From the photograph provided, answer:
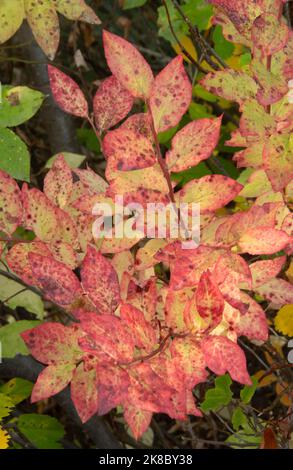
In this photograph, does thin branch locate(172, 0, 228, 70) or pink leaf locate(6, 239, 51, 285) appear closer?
pink leaf locate(6, 239, 51, 285)

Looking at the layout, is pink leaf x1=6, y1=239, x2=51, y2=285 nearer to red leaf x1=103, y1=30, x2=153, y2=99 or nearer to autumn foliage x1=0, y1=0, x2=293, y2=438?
autumn foliage x1=0, y1=0, x2=293, y2=438

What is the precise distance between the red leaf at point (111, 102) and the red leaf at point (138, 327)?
22 centimetres

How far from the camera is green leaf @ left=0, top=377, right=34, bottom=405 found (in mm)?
1177

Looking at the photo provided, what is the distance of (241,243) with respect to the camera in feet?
2.31

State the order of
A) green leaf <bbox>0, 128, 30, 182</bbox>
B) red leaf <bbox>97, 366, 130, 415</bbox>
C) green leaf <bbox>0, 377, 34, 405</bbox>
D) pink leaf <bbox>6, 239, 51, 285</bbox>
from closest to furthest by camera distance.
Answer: red leaf <bbox>97, 366, 130, 415</bbox> → pink leaf <bbox>6, 239, 51, 285</bbox> → green leaf <bbox>0, 128, 30, 182</bbox> → green leaf <bbox>0, 377, 34, 405</bbox>

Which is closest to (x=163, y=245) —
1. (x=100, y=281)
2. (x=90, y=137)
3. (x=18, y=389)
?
(x=100, y=281)

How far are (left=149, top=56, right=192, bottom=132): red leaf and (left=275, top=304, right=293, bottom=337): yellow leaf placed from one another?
0.46 m

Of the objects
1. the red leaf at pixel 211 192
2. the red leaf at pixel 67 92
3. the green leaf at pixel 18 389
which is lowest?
the green leaf at pixel 18 389

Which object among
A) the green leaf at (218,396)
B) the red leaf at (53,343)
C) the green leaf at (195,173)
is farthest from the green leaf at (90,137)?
the red leaf at (53,343)

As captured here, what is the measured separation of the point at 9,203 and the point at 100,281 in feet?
0.45

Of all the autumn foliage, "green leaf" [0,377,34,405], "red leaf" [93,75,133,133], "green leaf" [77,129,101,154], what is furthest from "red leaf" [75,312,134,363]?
"green leaf" [77,129,101,154]

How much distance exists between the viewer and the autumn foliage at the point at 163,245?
2.21ft

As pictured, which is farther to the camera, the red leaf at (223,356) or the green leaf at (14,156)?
the green leaf at (14,156)

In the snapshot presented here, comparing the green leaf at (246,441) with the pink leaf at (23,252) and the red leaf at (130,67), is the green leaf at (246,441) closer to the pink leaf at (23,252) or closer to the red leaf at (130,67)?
the pink leaf at (23,252)
